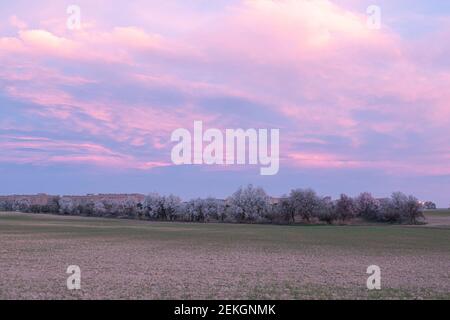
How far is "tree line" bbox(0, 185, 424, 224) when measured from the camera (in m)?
130

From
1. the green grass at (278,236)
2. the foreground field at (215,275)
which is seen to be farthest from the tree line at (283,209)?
the foreground field at (215,275)

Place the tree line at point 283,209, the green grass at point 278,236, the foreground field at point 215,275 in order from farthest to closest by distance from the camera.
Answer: the tree line at point 283,209 < the green grass at point 278,236 < the foreground field at point 215,275

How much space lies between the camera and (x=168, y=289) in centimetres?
1942

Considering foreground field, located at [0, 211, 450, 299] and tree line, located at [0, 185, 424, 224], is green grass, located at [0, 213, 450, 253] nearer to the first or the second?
foreground field, located at [0, 211, 450, 299]

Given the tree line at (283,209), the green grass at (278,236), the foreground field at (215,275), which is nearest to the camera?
the foreground field at (215,275)

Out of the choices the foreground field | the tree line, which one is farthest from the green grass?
the tree line

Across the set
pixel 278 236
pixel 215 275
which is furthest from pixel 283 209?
pixel 215 275

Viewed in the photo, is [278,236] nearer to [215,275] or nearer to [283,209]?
[215,275]

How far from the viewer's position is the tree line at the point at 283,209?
5118 inches

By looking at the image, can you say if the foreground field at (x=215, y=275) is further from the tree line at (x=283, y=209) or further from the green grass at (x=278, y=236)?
the tree line at (x=283, y=209)

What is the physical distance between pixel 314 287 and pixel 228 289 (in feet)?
12.5

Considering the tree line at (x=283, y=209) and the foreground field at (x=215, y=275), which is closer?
the foreground field at (x=215, y=275)
